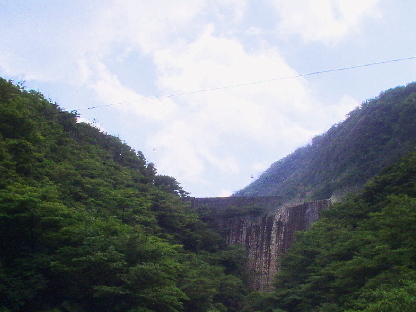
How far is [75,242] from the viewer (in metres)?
9.53

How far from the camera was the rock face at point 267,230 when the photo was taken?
1683 cm

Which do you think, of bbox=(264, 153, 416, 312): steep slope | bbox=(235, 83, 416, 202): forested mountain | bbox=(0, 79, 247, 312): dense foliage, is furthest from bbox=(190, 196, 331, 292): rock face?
bbox=(235, 83, 416, 202): forested mountain

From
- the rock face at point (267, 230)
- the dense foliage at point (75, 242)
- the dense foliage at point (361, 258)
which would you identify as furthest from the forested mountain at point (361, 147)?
the dense foliage at point (75, 242)

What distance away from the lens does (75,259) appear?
8.78 m

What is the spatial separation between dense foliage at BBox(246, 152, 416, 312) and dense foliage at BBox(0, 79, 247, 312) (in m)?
2.50

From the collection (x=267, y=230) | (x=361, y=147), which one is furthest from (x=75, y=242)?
(x=361, y=147)

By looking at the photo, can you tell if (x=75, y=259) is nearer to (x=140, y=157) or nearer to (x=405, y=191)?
(x=405, y=191)

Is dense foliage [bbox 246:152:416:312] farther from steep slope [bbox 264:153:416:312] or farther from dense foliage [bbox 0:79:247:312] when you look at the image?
dense foliage [bbox 0:79:247:312]

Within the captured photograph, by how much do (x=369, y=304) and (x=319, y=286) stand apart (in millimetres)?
3780

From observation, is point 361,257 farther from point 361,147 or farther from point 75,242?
point 361,147

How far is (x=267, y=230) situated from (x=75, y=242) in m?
10.3

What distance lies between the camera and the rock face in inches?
663

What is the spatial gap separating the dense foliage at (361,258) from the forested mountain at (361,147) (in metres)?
3.14

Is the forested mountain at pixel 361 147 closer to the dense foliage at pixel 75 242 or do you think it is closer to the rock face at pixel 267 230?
the rock face at pixel 267 230
